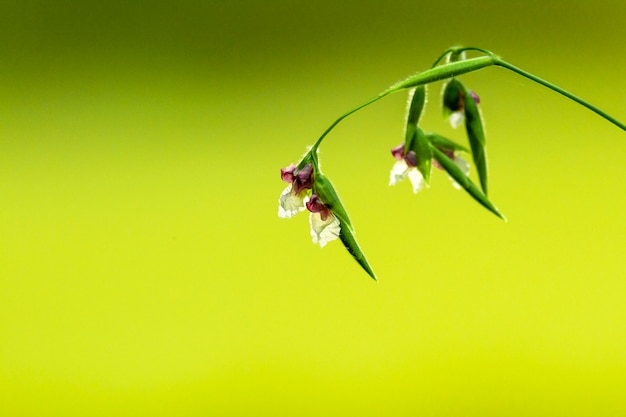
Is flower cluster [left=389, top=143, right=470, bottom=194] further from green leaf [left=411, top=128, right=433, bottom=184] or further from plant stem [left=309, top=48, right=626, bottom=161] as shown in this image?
plant stem [left=309, top=48, right=626, bottom=161]

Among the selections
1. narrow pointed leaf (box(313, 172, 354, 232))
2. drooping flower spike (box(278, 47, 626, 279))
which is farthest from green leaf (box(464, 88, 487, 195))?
narrow pointed leaf (box(313, 172, 354, 232))

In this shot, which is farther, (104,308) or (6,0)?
(6,0)

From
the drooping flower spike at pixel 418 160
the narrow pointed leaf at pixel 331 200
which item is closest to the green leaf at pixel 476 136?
the drooping flower spike at pixel 418 160

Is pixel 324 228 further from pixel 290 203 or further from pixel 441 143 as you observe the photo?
pixel 441 143

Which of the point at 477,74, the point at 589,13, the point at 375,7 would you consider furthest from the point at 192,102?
the point at 589,13

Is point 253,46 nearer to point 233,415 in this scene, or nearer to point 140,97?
point 140,97

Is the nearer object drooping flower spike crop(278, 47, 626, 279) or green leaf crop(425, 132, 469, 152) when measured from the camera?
drooping flower spike crop(278, 47, 626, 279)

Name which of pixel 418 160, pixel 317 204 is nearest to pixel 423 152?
pixel 418 160

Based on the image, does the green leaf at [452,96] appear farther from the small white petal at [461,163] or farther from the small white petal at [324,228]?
the small white petal at [324,228]

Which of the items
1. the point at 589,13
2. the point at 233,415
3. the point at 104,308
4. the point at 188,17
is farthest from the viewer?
the point at 188,17
